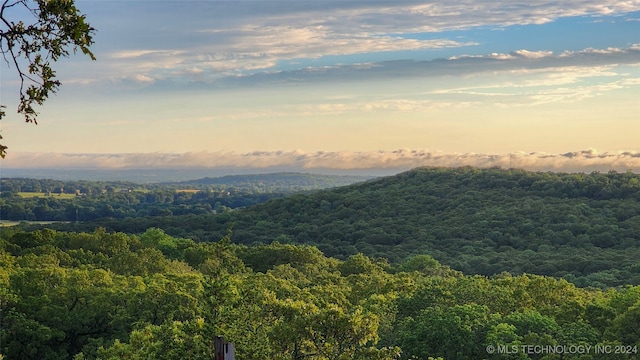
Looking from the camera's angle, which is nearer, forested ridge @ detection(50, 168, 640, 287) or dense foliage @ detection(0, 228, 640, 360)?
dense foliage @ detection(0, 228, 640, 360)

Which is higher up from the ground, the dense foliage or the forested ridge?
the dense foliage

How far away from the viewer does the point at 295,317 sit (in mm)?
28281

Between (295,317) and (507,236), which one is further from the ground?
(295,317)

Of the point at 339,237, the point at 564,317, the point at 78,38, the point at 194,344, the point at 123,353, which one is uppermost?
the point at 78,38

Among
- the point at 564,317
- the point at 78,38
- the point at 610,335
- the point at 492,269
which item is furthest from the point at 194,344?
the point at 492,269

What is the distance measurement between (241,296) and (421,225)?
564 ft

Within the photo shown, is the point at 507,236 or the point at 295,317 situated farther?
the point at 507,236

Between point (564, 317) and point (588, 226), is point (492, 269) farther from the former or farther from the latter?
point (564, 317)

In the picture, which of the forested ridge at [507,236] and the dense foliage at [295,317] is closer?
the dense foliage at [295,317]

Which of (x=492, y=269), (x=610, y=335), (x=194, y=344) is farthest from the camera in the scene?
(x=492, y=269)

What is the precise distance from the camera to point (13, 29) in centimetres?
1281

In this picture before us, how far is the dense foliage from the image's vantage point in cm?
2667

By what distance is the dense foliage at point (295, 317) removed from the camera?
2667cm

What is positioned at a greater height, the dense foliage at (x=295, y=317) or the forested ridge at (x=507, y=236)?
the dense foliage at (x=295, y=317)
